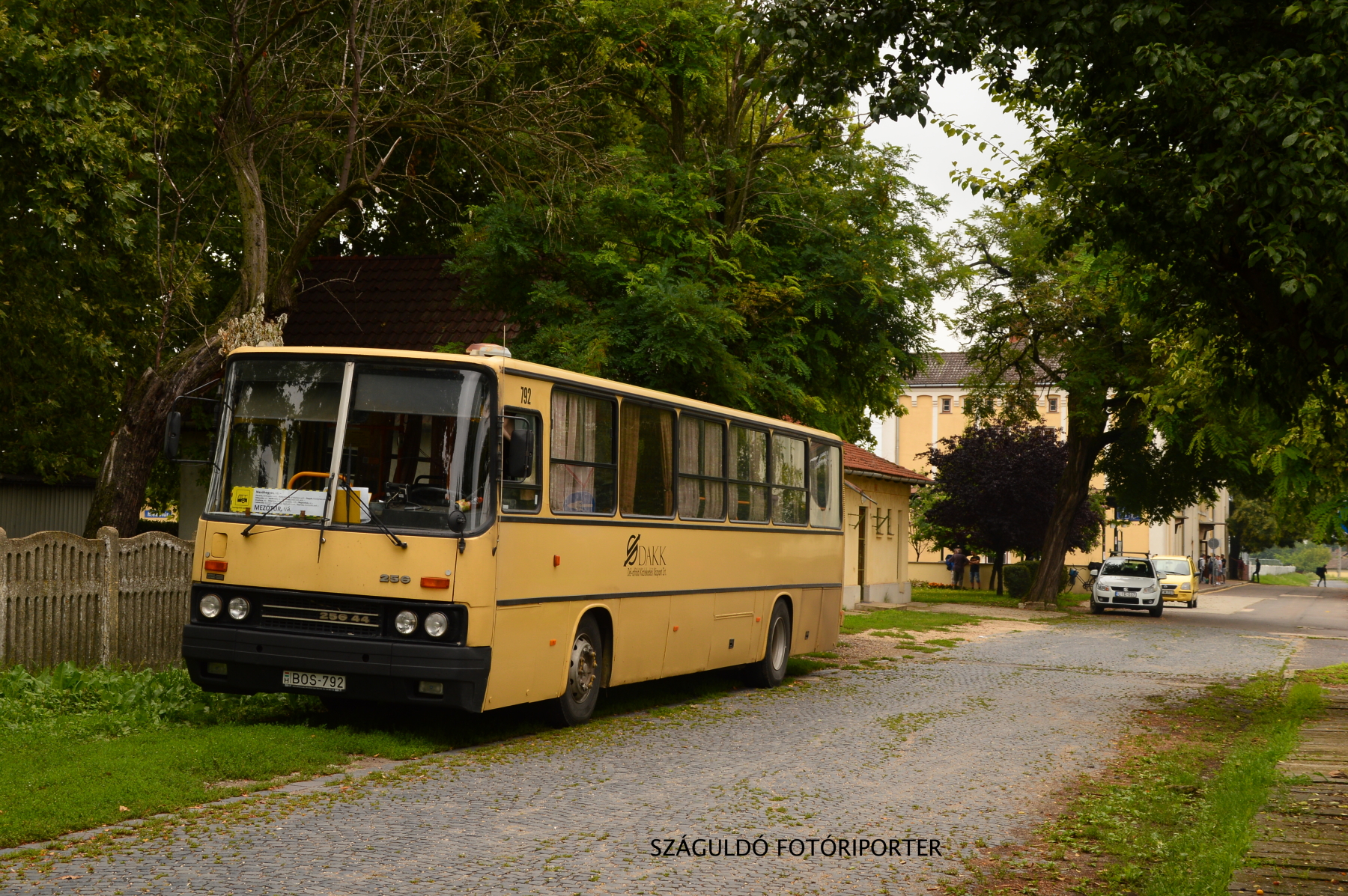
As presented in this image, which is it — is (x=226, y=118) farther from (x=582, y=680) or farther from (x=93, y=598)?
(x=582, y=680)

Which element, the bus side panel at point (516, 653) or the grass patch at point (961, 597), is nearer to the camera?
the bus side panel at point (516, 653)

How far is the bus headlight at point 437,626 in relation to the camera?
1073 centimetres

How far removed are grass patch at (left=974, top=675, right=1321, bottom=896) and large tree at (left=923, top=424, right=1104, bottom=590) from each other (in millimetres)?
36765

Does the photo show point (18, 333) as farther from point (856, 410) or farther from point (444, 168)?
point (856, 410)

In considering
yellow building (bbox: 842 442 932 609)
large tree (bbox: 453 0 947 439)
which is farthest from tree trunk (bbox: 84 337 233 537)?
yellow building (bbox: 842 442 932 609)

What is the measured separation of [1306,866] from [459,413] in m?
6.65

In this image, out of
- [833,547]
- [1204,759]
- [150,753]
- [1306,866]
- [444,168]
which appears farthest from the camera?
[444,168]

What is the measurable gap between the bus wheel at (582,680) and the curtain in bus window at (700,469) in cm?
216

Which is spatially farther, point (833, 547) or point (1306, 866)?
point (833, 547)

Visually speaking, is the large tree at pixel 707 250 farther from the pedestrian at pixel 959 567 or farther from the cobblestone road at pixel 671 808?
the pedestrian at pixel 959 567

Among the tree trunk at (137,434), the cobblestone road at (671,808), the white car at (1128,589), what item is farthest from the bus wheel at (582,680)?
the white car at (1128,589)

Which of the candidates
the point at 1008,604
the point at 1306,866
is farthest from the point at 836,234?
the point at 1008,604

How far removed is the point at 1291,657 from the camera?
86.7 ft

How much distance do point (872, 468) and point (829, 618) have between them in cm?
2109
